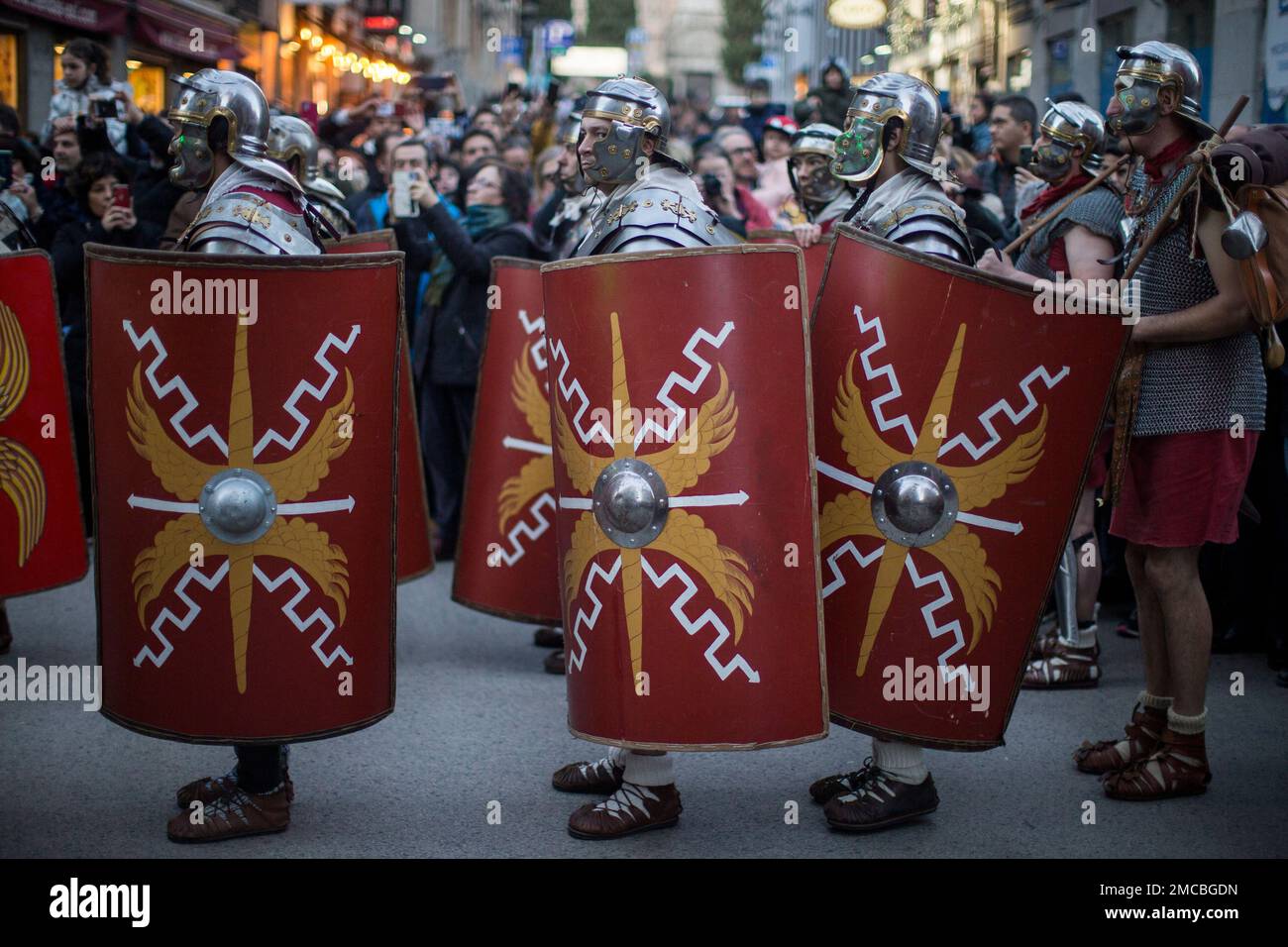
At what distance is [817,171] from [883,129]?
2015 mm

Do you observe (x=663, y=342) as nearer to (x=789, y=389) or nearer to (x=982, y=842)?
(x=789, y=389)

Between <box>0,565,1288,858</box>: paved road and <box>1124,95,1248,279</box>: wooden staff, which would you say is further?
<box>1124,95,1248,279</box>: wooden staff

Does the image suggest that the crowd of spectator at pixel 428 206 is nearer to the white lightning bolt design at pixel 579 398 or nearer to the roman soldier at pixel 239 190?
the roman soldier at pixel 239 190

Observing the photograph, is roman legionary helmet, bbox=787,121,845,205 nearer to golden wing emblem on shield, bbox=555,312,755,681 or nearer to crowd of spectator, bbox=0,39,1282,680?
crowd of spectator, bbox=0,39,1282,680

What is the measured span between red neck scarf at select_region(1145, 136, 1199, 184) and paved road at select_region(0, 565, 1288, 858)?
172 cm

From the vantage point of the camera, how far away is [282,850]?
11.8 ft

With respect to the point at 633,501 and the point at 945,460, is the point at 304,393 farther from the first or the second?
the point at 945,460

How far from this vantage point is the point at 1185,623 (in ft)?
12.8

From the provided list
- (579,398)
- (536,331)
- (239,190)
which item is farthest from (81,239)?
(579,398)

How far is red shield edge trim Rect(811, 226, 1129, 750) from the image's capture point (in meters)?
3.31

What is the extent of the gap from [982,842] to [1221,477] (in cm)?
117

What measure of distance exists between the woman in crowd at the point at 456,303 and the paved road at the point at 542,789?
6.77ft

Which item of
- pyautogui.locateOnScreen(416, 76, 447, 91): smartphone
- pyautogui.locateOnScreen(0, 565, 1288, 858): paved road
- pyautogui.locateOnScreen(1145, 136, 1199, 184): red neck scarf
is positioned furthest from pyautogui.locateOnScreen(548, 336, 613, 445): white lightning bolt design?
pyautogui.locateOnScreen(416, 76, 447, 91): smartphone

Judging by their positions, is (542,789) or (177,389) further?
(542,789)
